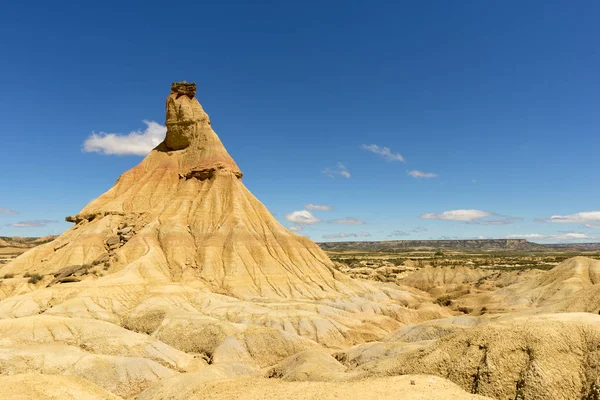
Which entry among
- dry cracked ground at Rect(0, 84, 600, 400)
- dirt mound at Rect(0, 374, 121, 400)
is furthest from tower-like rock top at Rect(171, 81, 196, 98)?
dirt mound at Rect(0, 374, 121, 400)

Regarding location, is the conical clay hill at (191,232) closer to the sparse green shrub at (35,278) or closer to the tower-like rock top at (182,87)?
the tower-like rock top at (182,87)

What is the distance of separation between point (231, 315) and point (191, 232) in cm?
2308

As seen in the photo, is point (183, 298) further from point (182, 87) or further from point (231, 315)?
point (182, 87)

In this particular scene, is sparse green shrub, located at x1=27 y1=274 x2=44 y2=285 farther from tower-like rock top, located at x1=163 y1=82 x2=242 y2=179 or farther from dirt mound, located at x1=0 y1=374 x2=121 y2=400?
dirt mound, located at x1=0 y1=374 x2=121 y2=400

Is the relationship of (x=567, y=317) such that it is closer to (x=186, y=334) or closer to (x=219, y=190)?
(x=186, y=334)

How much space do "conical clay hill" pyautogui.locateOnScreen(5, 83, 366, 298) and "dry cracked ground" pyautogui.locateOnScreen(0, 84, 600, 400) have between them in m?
0.28

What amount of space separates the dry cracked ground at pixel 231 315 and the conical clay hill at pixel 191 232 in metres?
0.28

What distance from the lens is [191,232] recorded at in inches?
2537

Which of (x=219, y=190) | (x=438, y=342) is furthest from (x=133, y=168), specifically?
(x=438, y=342)

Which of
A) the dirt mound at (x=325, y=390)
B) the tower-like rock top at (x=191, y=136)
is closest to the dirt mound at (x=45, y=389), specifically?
the dirt mound at (x=325, y=390)

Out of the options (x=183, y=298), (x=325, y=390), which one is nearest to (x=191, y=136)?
(x=183, y=298)

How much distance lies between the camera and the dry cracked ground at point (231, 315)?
19562mm

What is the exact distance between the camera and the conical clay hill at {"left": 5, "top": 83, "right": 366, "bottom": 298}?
58.0 metres

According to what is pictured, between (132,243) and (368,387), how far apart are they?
50305 millimetres
